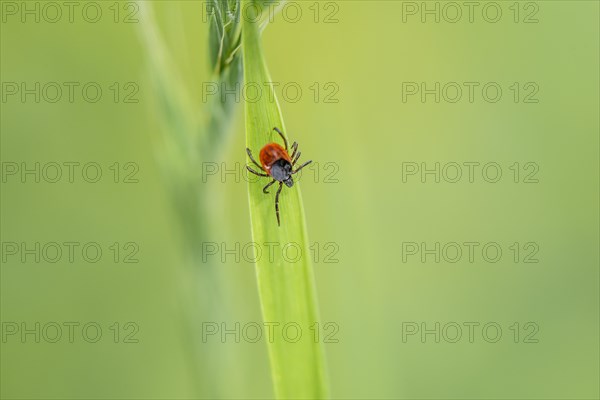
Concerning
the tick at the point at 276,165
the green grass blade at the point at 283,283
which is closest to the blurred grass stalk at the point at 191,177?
the tick at the point at 276,165

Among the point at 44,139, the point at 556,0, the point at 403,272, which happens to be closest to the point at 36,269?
the point at 44,139

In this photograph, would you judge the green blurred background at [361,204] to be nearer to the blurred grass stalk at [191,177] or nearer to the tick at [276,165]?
the blurred grass stalk at [191,177]

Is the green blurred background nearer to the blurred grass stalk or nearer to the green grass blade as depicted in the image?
the blurred grass stalk

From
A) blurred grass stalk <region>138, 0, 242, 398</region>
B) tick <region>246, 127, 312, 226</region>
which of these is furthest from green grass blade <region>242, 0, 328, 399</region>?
blurred grass stalk <region>138, 0, 242, 398</region>

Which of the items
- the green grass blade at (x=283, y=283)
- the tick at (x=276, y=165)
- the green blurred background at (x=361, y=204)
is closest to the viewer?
the green grass blade at (x=283, y=283)

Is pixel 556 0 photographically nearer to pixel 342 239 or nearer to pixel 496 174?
pixel 496 174

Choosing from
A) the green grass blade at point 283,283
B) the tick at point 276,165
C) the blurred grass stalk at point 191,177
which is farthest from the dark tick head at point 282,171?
the green grass blade at point 283,283

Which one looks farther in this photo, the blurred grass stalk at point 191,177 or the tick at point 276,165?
the blurred grass stalk at point 191,177

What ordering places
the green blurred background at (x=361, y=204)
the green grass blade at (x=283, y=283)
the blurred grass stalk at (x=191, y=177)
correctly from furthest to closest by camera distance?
1. the green blurred background at (x=361, y=204)
2. the blurred grass stalk at (x=191, y=177)
3. the green grass blade at (x=283, y=283)
